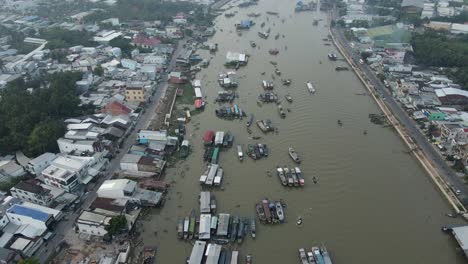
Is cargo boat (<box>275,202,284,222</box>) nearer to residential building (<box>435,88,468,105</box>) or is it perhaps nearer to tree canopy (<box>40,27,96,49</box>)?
residential building (<box>435,88,468,105</box>)

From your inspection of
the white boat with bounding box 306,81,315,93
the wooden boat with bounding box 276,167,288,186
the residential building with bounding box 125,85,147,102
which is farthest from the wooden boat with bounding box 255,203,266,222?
the white boat with bounding box 306,81,315,93

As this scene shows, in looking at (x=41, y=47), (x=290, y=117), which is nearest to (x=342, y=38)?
(x=290, y=117)

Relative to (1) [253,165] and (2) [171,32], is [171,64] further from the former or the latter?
(1) [253,165]

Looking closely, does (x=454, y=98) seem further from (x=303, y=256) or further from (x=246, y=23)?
(x=246, y=23)

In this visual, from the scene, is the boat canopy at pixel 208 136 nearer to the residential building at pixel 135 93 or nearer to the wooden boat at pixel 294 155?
the wooden boat at pixel 294 155

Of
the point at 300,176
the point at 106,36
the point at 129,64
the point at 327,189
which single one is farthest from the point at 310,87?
the point at 106,36
